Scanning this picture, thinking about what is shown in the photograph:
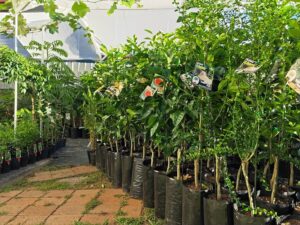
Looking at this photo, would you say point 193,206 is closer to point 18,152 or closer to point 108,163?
point 108,163

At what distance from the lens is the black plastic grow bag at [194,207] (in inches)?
116

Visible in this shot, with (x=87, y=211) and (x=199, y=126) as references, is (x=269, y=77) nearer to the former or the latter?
(x=199, y=126)

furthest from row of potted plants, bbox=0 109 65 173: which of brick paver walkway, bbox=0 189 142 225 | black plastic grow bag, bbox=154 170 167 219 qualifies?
black plastic grow bag, bbox=154 170 167 219

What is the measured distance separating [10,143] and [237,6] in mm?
4344

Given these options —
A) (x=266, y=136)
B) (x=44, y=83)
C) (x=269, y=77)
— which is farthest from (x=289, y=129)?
(x=44, y=83)

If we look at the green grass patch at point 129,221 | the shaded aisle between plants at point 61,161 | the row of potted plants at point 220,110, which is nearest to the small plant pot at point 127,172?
the row of potted plants at point 220,110

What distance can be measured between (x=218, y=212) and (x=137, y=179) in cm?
163

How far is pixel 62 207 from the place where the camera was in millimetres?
4109

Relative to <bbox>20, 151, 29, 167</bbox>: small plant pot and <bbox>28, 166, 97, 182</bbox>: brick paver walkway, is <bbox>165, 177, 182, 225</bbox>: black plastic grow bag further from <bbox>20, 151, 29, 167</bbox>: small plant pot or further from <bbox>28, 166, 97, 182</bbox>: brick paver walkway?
<bbox>20, 151, 29, 167</bbox>: small plant pot

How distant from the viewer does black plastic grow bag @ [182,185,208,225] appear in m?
2.96

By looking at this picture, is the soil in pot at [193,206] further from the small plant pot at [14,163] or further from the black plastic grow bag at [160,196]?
the small plant pot at [14,163]

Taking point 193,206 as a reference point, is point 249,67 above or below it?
above

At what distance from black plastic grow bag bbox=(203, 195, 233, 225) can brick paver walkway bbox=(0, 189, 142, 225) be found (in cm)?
111

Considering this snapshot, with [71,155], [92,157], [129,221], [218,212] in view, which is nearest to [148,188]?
A: [129,221]
